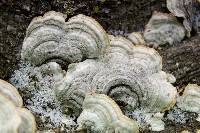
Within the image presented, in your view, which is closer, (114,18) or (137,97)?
(137,97)

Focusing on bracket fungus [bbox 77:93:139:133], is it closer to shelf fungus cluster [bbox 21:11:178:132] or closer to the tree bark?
shelf fungus cluster [bbox 21:11:178:132]

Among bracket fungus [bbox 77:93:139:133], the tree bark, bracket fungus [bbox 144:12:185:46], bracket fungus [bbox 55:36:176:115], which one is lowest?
bracket fungus [bbox 77:93:139:133]

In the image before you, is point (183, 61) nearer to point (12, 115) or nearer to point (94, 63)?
point (94, 63)

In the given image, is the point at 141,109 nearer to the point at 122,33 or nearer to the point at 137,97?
the point at 137,97

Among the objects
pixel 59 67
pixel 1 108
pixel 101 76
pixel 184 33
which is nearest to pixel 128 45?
pixel 101 76

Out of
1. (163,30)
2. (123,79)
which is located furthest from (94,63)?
(163,30)

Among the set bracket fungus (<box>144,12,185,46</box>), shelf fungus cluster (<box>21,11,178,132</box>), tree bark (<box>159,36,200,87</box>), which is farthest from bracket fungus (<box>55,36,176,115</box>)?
bracket fungus (<box>144,12,185,46</box>)

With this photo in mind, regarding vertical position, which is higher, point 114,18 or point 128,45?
point 114,18
